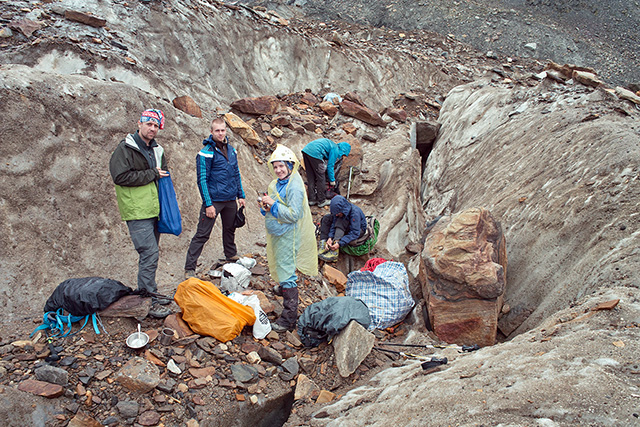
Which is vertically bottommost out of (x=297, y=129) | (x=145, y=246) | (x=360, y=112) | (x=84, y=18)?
(x=145, y=246)

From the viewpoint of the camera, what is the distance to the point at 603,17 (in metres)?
19.6

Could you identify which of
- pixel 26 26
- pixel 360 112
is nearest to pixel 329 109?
pixel 360 112

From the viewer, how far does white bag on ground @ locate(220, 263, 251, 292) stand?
4.64m

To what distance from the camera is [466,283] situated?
424cm

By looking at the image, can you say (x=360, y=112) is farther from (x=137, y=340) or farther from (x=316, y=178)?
(x=137, y=340)

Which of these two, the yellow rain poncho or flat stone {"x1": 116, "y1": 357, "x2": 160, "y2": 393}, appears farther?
the yellow rain poncho

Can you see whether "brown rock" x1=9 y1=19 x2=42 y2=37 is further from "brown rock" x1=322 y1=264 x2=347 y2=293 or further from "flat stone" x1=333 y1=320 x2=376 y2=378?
"flat stone" x1=333 y1=320 x2=376 y2=378

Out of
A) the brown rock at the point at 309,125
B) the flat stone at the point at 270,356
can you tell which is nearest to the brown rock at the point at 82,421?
the flat stone at the point at 270,356

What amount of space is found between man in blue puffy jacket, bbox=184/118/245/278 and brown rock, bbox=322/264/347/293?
5.31 ft

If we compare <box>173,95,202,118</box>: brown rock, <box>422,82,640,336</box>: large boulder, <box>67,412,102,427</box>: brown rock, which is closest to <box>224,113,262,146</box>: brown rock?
<box>173,95,202,118</box>: brown rock

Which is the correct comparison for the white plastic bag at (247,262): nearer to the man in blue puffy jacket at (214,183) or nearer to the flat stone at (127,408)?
the man in blue puffy jacket at (214,183)

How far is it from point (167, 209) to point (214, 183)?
82cm

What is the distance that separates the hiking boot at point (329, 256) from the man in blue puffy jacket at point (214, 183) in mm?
1616

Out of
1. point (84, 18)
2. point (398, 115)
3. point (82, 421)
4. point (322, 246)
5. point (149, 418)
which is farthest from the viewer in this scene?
point (398, 115)
